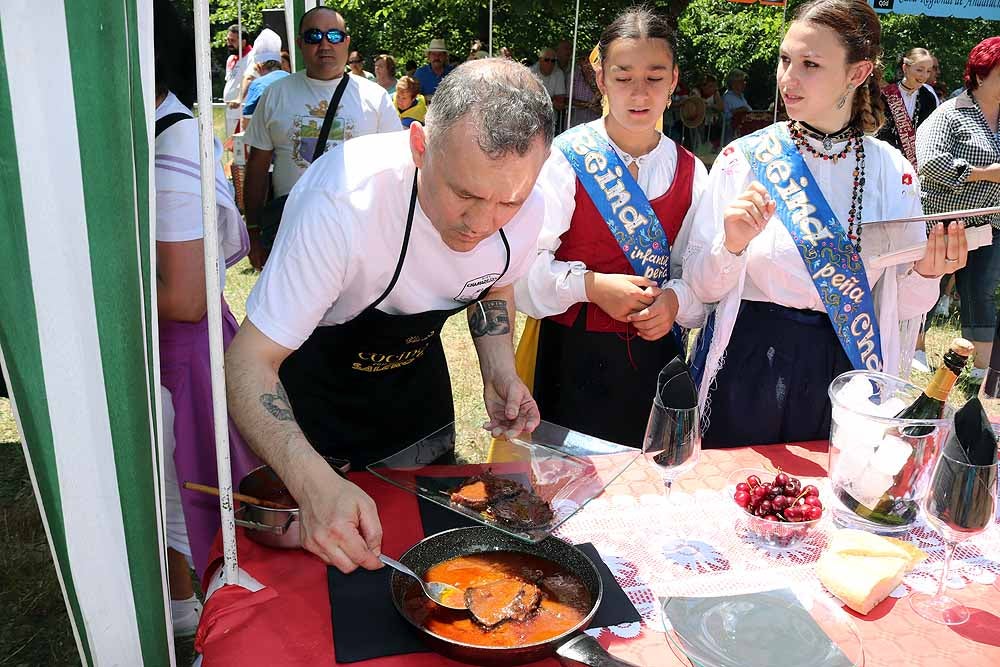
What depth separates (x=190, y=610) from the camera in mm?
2729

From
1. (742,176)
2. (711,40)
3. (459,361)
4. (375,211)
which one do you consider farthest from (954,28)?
(375,211)

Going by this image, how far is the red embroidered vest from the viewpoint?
253 centimetres

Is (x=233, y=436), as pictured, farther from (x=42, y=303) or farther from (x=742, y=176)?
(x=742, y=176)

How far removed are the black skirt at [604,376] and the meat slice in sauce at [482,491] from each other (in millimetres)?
1019

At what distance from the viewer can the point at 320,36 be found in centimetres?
462

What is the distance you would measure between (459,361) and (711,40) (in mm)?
13100

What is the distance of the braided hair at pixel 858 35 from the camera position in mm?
2225

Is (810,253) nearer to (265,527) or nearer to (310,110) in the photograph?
(265,527)

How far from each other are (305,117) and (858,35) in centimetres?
343

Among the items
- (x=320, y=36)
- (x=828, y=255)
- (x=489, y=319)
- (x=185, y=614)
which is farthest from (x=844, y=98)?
(x=320, y=36)

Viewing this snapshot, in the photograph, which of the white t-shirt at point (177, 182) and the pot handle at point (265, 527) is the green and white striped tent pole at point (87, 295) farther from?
the white t-shirt at point (177, 182)

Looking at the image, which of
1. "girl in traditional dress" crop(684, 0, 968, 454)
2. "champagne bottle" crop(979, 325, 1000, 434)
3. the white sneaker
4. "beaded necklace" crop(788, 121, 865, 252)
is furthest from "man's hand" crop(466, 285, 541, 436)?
the white sneaker

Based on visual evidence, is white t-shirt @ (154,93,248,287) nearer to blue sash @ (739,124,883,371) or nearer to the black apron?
the black apron

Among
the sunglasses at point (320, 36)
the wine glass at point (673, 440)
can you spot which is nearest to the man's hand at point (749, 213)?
the wine glass at point (673, 440)
